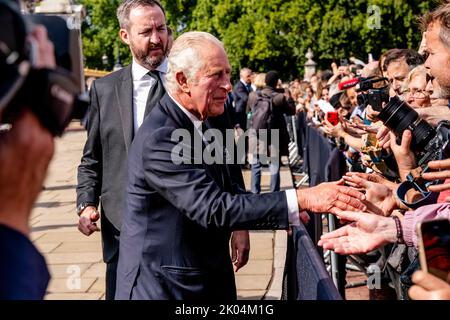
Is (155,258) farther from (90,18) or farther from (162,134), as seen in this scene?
(90,18)

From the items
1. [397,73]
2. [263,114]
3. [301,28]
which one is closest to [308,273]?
[397,73]

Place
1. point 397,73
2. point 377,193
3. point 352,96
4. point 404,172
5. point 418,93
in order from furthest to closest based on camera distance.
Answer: point 352,96 → point 397,73 → point 418,93 → point 404,172 → point 377,193

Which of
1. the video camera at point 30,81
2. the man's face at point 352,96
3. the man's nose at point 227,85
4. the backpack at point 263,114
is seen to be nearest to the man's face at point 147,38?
the man's nose at point 227,85

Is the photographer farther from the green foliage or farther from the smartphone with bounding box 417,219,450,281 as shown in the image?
the green foliage

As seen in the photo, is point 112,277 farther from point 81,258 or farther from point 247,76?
point 247,76

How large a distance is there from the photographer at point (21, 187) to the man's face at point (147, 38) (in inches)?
102

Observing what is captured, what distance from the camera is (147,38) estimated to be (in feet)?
13.0

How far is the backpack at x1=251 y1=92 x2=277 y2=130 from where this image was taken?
438 inches

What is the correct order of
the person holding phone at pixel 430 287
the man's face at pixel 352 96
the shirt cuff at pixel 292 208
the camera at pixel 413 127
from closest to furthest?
the person holding phone at pixel 430 287
the shirt cuff at pixel 292 208
the camera at pixel 413 127
the man's face at pixel 352 96

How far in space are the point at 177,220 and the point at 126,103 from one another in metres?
1.35

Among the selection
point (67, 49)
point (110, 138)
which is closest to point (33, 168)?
point (67, 49)

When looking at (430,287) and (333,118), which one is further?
(333,118)

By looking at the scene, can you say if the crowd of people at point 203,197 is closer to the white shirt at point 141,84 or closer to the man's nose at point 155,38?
the white shirt at point 141,84

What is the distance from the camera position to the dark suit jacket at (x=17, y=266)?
1322mm
